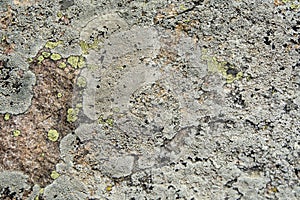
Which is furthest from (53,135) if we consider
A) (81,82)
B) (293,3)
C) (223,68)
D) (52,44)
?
(293,3)

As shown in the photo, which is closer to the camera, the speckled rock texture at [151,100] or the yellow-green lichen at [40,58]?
the speckled rock texture at [151,100]

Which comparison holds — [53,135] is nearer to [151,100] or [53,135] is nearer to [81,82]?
[81,82]

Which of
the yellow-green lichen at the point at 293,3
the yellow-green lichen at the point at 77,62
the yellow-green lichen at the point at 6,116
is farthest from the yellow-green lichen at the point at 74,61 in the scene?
the yellow-green lichen at the point at 293,3

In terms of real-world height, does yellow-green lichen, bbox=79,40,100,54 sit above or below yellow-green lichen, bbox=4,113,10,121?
above

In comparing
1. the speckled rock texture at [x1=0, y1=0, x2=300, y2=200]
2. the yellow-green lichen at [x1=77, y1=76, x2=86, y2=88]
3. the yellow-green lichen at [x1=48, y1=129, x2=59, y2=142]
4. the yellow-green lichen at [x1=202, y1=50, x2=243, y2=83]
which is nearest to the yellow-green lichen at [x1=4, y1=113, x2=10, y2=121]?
the speckled rock texture at [x1=0, y1=0, x2=300, y2=200]

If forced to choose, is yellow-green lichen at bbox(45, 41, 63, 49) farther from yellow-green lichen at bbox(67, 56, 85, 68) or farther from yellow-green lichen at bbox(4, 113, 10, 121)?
yellow-green lichen at bbox(4, 113, 10, 121)

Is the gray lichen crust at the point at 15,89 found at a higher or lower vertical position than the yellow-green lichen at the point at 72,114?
higher

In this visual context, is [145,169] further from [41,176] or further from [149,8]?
[149,8]

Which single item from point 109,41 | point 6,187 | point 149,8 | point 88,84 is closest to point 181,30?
point 149,8

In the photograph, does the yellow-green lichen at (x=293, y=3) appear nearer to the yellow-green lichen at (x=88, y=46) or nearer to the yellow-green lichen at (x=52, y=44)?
the yellow-green lichen at (x=88, y=46)
